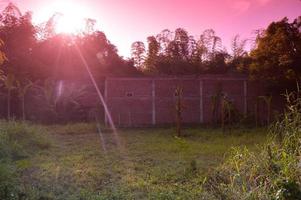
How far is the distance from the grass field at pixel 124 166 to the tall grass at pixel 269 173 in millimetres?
708

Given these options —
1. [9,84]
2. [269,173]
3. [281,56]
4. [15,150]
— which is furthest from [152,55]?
[269,173]

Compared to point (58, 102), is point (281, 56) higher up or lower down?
higher up

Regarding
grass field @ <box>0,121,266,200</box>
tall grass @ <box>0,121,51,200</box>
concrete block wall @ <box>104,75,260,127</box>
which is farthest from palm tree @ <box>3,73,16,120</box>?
tall grass @ <box>0,121,51,200</box>

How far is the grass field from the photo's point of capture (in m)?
6.15

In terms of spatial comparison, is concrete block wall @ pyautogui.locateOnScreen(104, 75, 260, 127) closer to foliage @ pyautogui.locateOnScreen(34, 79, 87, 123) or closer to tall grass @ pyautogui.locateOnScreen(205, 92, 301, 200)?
foliage @ pyautogui.locateOnScreen(34, 79, 87, 123)

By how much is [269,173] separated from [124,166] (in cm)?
422

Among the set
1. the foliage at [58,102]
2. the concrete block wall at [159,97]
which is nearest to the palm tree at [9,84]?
the foliage at [58,102]

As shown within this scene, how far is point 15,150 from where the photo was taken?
9.80 meters

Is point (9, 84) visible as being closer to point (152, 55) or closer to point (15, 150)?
point (15, 150)

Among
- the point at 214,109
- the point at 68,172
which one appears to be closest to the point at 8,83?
the point at 214,109

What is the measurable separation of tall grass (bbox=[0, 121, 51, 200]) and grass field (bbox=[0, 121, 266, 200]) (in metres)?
0.12

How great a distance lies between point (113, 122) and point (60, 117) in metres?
2.65

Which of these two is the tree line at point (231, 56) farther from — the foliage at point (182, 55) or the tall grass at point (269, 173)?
the tall grass at point (269, 173)

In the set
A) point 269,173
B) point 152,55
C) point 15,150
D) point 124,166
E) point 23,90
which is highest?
point 152,55
